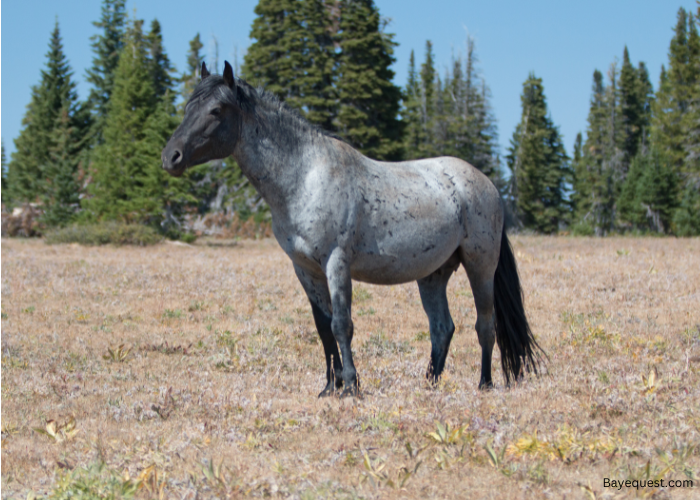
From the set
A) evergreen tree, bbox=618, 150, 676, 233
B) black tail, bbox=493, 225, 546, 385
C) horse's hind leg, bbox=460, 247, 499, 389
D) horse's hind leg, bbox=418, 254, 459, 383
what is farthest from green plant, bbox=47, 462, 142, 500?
evergreen tree, bbox=618, 150, 676, 233

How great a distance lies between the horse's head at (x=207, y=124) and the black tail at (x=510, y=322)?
3215 mm

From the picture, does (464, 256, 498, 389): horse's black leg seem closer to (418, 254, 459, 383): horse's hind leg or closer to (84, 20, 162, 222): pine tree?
(418, 254, 459, 383): horse's hind leg

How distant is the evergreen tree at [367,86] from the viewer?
115ft

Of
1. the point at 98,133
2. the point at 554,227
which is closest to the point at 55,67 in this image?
the point at 98,133

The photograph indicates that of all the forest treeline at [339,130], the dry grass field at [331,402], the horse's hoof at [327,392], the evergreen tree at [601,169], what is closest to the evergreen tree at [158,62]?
the forest treeline at [339,130]

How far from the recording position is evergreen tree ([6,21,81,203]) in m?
43.4

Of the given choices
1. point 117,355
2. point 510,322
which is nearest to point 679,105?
point 510,322

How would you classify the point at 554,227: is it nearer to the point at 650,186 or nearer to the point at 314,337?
the point at 650,186

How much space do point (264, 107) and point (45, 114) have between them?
44.1m

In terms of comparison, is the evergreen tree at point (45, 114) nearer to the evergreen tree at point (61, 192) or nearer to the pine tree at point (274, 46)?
the evergreen tree at point (61, 192)

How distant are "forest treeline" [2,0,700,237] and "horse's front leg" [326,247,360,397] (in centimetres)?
2099

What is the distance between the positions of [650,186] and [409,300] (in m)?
35.8

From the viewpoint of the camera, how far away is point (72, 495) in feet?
11.5

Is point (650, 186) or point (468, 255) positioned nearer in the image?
Answer: point (468, 255)
